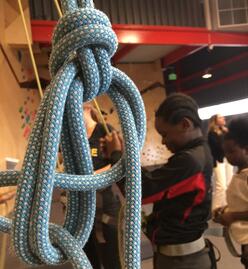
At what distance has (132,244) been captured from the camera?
37 centimetres

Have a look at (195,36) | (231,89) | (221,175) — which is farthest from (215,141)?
(231,89)

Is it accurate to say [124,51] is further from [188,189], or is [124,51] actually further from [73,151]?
[73,151]

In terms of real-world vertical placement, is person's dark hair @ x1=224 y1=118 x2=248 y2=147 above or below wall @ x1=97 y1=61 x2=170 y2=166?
below

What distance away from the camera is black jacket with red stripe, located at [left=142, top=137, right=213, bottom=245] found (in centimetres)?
114

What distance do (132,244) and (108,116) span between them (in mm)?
4027

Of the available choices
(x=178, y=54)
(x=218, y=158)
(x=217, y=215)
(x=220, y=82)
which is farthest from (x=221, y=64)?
(x=217, y=215)

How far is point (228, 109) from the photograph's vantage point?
219 inches

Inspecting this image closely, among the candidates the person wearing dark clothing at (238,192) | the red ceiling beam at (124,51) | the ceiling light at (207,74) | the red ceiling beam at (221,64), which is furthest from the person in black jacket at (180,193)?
the ceiling light at (207,74)

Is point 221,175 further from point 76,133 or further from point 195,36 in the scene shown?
point 76,133

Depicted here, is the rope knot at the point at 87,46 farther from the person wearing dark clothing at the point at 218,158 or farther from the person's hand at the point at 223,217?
the person wearing dark clothing at the point at 218,158

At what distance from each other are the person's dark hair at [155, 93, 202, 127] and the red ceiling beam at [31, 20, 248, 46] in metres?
2.21

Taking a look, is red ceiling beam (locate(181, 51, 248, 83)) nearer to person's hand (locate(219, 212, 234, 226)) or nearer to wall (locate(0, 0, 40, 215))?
wall (locate(0, 0, 40, 215))

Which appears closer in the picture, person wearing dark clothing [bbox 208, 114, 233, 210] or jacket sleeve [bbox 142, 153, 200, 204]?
jacket sleeve [bbox 142, 153, 200, 204]

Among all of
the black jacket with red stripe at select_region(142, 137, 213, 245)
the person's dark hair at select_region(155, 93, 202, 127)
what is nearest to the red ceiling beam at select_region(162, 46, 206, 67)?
the person's dark hair at select_region(155, 93, 202, 127)
